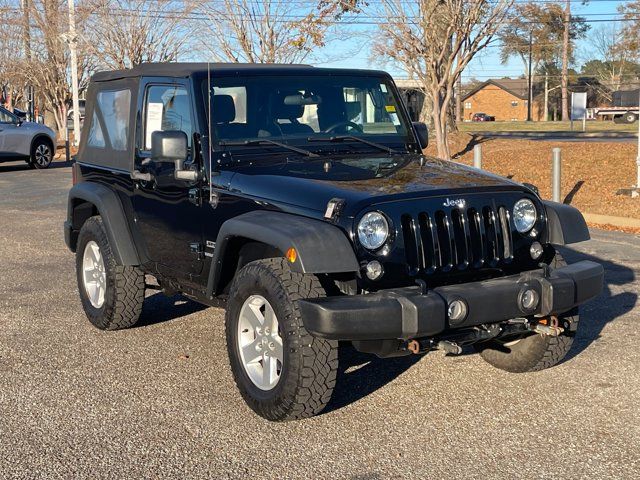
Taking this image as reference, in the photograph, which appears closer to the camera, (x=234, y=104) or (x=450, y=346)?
(x=450, y=346)

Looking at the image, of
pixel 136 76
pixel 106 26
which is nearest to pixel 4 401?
pixel 136 76

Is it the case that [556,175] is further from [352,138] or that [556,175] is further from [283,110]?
[283,110]

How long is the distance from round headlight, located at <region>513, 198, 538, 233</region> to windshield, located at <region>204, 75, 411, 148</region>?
4.36ft

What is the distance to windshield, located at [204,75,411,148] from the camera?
5824 mm

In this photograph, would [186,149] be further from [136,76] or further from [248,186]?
[136,76]

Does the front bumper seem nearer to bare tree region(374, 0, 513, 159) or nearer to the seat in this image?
the seat

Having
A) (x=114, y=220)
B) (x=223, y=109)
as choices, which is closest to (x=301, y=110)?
(x=223, y=109)

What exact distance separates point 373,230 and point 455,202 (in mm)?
540

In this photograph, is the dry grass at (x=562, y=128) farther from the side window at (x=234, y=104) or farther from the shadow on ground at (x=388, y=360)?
the side window at (x=234, y=104)

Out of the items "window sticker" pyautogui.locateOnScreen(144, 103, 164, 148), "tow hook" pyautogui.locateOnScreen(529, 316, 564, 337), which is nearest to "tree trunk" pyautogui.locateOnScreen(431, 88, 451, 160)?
"window sticker" pyautogui.locateOnScreen(144, 103, 164, 148)

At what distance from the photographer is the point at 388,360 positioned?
19.9 ft

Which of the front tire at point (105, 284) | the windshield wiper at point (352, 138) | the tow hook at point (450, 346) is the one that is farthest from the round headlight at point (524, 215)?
the front tire at point (105, 284)

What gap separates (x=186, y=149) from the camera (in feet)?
18.4

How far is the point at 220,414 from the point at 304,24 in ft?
54.7
